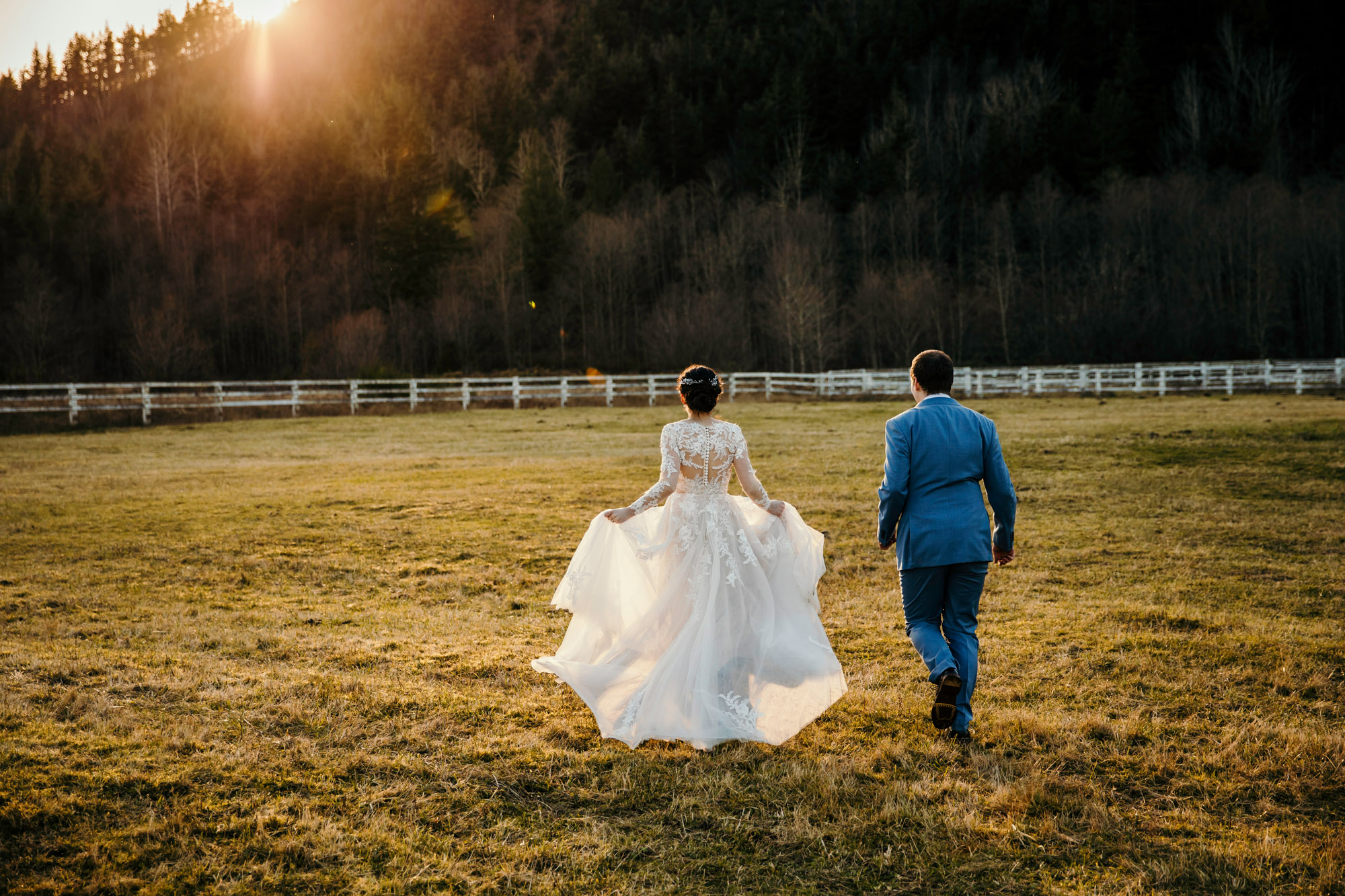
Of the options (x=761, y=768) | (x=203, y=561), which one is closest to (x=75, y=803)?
(x=761, y=768)

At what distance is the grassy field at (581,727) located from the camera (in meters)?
3.20

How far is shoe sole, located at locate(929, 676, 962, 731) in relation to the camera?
4.13 metres

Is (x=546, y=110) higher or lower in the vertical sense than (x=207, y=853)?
higher

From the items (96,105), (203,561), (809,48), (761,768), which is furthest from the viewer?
(96,105)

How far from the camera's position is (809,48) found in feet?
220

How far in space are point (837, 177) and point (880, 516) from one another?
Answer: 192ft

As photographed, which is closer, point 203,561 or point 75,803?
point 75,803

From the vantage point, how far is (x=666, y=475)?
15.6ft

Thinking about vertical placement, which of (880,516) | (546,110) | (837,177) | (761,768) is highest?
(546,110)

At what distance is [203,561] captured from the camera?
858 cm

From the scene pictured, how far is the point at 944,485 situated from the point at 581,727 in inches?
89.4

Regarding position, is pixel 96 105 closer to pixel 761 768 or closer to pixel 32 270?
pixel 32 270

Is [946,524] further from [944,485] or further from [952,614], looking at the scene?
[952,614]

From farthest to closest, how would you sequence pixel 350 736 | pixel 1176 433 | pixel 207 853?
1. pixel 1176 433
2. pixel 350 736
3. pixel 207 853
